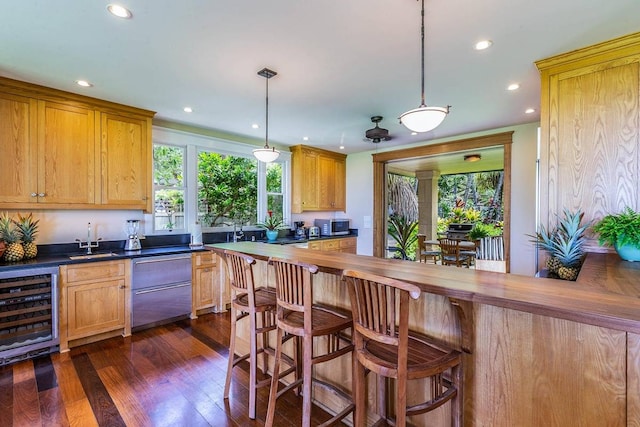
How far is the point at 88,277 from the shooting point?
116 inches

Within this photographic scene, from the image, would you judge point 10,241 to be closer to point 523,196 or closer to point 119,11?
point 119,11

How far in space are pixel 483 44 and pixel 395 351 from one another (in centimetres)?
214

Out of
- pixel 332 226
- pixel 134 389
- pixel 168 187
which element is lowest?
pixel 134 389

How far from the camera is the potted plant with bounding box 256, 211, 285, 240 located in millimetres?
4855

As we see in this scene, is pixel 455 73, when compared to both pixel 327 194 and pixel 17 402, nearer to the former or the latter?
pixel 327 194

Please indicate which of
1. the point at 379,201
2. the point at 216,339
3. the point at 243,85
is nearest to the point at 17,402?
the point at 216,339

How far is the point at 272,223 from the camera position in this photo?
4.98m

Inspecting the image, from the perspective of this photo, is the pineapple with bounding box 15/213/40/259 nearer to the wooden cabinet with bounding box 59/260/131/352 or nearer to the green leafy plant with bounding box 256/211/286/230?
the wooden cabinet with bounding box 59/260/131/352

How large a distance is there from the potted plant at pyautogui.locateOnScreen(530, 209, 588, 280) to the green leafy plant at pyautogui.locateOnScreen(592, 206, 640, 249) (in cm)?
12

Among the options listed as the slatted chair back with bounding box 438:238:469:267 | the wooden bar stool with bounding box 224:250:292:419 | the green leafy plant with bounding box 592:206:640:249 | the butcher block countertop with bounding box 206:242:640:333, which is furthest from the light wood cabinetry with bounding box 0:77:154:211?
the slatted chair back with bounding box 438:238:469:267

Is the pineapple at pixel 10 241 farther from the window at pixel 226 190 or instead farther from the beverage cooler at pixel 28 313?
the window at pixel 226 190

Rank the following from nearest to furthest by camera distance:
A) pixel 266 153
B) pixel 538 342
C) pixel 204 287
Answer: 1. pixel 538 342
2. pixel 266 153
3. pixel 204 287

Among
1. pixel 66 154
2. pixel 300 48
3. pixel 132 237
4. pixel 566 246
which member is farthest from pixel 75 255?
pixel 566 246

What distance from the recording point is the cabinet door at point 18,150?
107 inches
